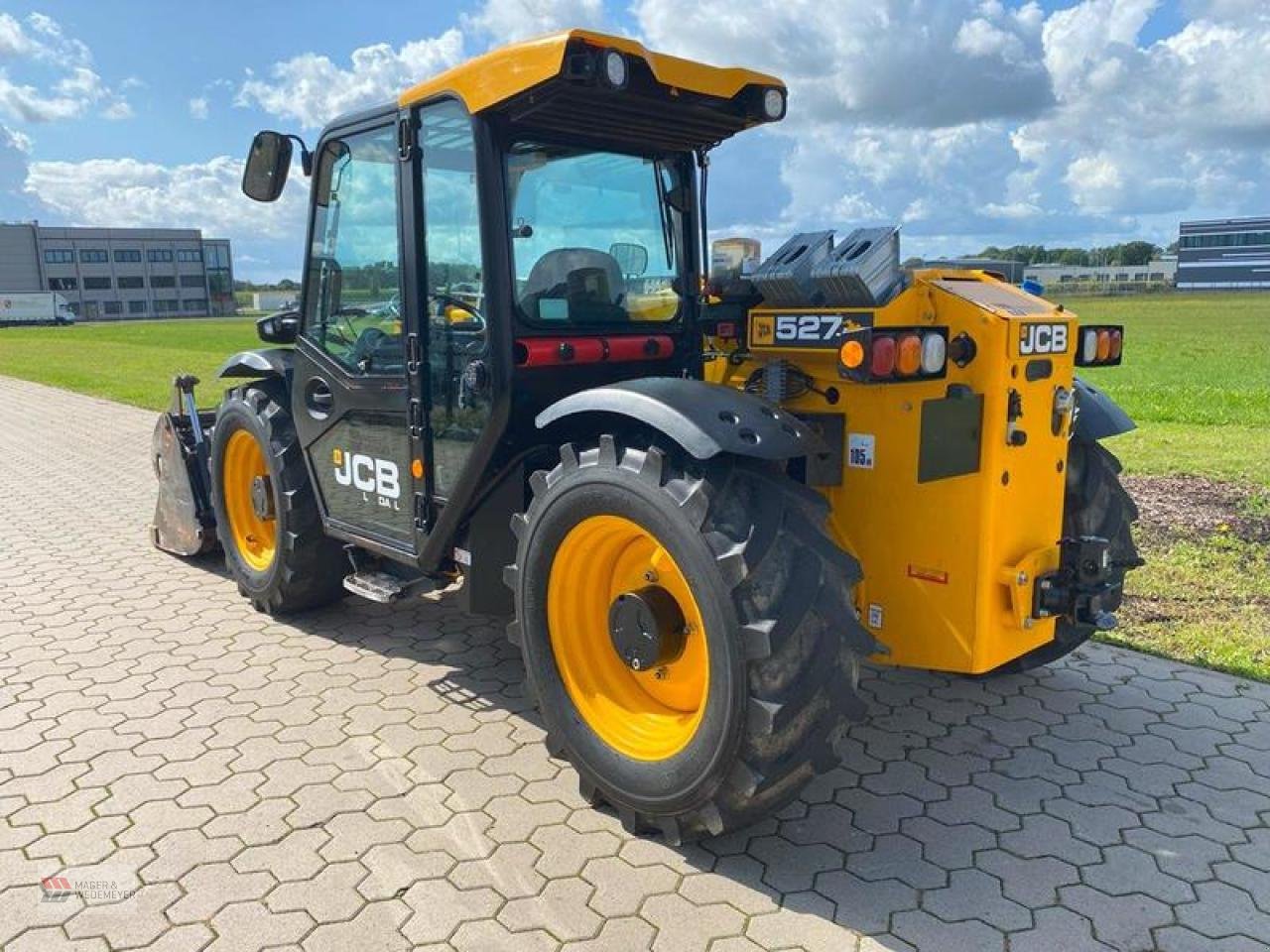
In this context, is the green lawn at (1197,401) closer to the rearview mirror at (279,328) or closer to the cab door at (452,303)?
the cab door at (452,303)

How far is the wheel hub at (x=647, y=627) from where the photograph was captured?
318 cm

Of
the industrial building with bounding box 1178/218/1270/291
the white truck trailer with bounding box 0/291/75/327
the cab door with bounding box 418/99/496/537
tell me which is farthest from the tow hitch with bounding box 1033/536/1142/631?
the industrial building with bounding box 1178/218/1270/291

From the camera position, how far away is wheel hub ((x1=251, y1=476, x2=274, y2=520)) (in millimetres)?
5285

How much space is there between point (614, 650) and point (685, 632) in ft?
1.06

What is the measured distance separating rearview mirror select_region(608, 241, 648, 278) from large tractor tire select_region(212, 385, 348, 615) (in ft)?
6.71

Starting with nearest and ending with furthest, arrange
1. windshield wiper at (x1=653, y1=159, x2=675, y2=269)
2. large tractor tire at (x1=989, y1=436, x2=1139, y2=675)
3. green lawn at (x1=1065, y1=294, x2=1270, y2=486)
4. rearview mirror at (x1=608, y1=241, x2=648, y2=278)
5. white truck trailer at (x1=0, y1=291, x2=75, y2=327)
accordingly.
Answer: large tractor tire at (x1=989, y1=436, x2=1139, y2=675), rearview mirror at (x1=608, y1=241, x2=648, y2=278), windshield wiper at (x1=653, y1=159, x2=675, y2=269), green lawn at (x1=1065, y1=294, x2=1270, y2=486), white truck trailer at (x1=0, y1=291, x2=75, y2=327)

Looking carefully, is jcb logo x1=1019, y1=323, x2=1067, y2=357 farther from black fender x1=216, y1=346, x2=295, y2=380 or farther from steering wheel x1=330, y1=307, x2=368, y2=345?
black fender x1=216, y1=346, x2=295, y2=380

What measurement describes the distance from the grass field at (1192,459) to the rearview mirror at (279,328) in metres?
3.97

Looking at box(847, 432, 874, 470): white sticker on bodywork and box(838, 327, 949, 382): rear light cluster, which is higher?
box(838, 327, 949, 382): rear light cluster

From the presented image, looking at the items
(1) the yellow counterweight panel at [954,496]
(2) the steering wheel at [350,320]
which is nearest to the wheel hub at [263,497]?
(2) the steering wheel at [350,320]

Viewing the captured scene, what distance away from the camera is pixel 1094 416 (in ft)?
13.1

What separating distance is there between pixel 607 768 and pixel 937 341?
5.66 feet
